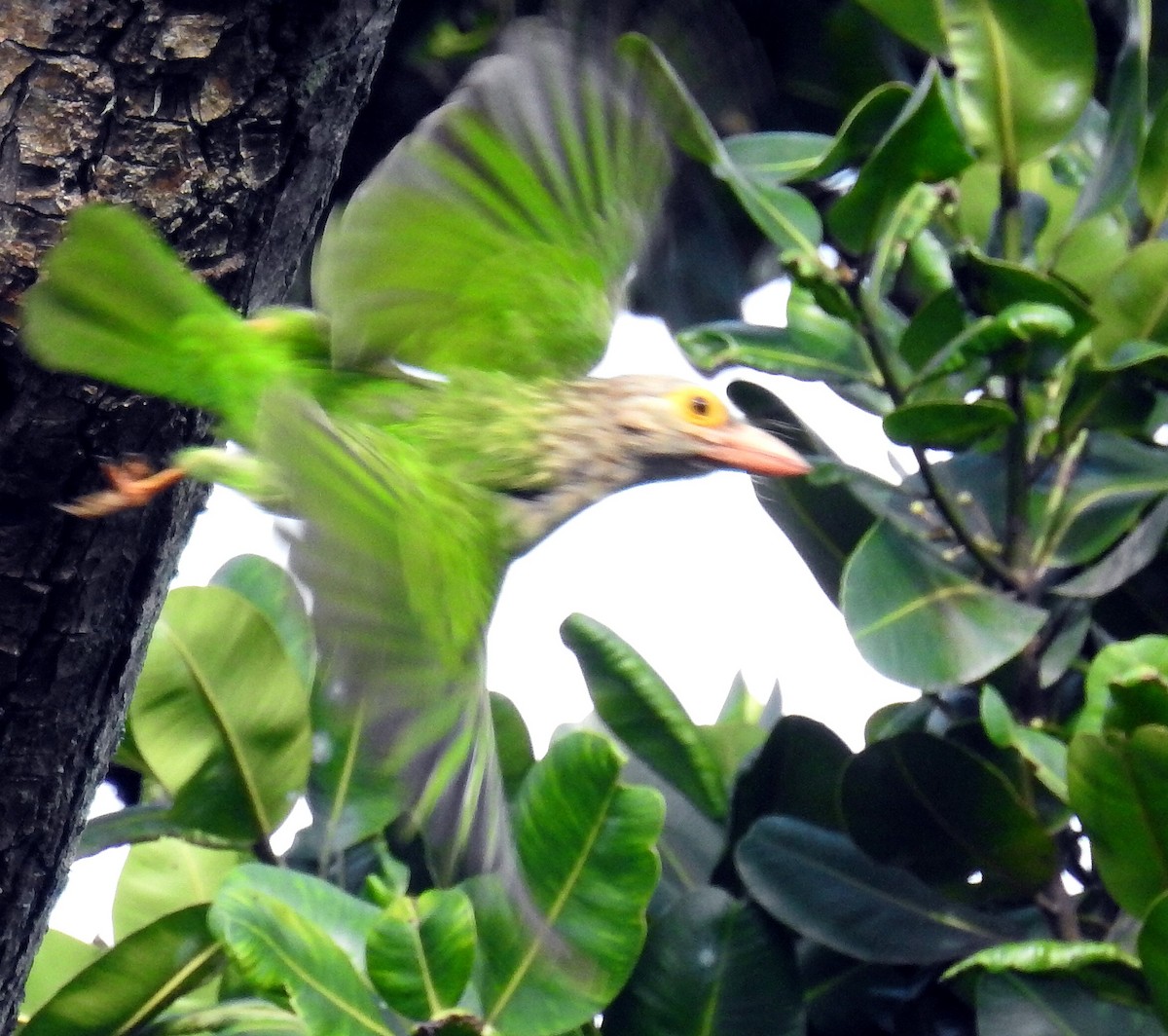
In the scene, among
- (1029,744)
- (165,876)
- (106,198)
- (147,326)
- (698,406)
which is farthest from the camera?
(165,876)

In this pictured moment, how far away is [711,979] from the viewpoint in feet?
5.30

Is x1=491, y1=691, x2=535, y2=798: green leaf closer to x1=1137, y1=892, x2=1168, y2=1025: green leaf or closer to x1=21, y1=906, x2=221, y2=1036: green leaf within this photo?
x1=21, y1=906, x2=221, y2=1036: green leaf

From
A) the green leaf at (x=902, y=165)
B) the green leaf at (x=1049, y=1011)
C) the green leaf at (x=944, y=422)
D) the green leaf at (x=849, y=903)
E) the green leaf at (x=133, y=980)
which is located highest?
the green leaf at (x=902, y=165)

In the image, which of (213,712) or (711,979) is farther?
(213,712)

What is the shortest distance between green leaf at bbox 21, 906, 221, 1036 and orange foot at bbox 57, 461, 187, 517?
60cm

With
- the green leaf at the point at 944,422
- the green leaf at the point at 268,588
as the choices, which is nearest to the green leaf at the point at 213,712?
the green leaf at the point at 268,588

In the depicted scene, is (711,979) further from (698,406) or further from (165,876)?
(165,876)

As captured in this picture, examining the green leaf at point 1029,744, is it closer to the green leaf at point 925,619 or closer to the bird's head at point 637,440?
the green leaf at point 925,619

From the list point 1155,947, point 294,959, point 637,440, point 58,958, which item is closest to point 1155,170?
point 637,440

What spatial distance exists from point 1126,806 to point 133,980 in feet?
3.79

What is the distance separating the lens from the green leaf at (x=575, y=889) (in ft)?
5.01

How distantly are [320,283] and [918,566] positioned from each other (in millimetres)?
841

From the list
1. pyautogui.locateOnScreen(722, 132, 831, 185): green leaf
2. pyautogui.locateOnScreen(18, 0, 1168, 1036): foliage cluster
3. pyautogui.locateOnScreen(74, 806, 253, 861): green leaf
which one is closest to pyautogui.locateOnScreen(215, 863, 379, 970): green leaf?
pyautogui.locateOnScreen(18, 0, 1168, 1036): foliage cluster

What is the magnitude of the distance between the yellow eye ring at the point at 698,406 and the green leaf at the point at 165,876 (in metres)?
0.92
